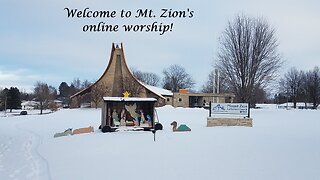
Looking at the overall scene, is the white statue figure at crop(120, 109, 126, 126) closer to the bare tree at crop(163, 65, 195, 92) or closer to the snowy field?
the snowy field

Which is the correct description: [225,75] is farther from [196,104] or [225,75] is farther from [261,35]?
[196,104]

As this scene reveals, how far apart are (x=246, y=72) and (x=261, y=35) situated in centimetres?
491

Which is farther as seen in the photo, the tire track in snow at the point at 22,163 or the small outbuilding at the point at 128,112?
the small outbuilding at the point at 128,112

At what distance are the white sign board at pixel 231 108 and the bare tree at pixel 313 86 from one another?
53.0 meters

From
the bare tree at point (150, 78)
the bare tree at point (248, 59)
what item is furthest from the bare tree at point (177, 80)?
the bare tree at point (248, 59)

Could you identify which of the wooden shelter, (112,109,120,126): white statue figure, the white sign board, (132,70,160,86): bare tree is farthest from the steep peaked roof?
(132,70,160,86): bare tree

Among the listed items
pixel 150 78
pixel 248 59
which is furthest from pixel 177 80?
pixel 248 59

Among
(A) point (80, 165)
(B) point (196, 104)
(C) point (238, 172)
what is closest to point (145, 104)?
(A) point (80, 165)

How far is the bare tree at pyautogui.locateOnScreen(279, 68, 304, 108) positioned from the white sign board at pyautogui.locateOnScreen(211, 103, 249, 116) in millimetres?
63157

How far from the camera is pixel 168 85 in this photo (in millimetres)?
99875

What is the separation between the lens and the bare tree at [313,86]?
73.2 meters

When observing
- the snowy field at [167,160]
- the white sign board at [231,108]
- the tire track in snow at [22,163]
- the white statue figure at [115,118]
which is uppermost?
the white sign board at [231,108]

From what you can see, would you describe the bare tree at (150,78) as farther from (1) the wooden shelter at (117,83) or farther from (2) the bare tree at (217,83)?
(1) the wooden shelter at (117,83)

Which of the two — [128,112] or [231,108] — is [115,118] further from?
[231,108]
